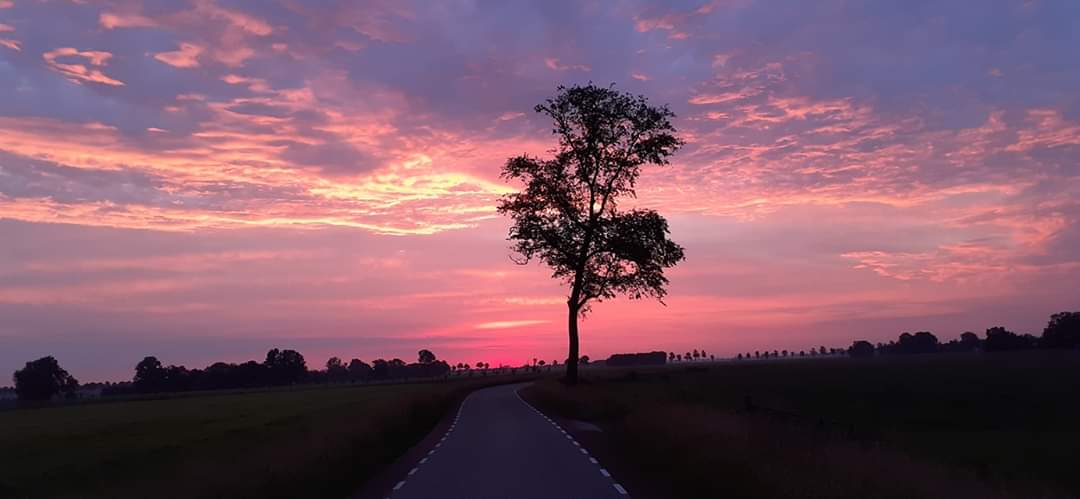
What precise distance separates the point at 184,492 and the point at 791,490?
9.99 meters

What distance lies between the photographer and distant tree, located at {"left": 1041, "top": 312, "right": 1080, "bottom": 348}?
148 metres

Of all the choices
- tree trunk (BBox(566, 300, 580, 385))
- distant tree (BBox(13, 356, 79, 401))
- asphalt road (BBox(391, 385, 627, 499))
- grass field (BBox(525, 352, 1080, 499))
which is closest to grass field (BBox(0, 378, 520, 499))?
asphalt road (BBox(391, 385, 627, 499))

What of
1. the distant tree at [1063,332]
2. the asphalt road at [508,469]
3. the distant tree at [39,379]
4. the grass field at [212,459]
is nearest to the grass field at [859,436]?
the asphalt road at [508,469]

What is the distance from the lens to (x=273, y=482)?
53.3 feet

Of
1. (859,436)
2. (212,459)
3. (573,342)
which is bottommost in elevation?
(859,436)

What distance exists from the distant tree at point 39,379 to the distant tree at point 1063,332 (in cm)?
19488

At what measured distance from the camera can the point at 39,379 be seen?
193000 millimetres

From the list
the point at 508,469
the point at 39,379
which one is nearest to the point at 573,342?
the point at 508,469

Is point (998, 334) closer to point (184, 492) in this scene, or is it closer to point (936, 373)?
point (936, 373)

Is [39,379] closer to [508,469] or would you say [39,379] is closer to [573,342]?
[573,342]

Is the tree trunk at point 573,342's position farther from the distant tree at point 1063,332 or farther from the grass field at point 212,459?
the distant tree at point 1063,332

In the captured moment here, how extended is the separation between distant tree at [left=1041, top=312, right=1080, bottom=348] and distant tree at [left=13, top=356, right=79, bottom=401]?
195 meters

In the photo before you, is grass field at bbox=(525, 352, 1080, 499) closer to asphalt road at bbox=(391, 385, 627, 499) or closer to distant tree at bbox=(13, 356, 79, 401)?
asphalt road at bbox=(391, 385, 627, 499)

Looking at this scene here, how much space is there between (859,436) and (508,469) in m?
12.6
